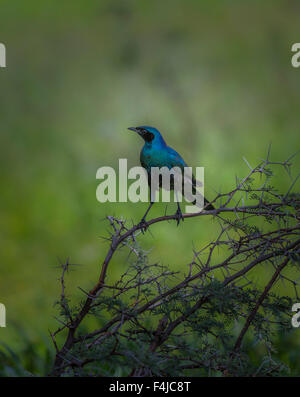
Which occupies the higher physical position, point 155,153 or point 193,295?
point 155,153

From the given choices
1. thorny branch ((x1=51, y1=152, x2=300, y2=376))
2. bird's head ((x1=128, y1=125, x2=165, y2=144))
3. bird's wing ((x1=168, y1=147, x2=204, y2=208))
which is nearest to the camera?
thorny branch ((x1=51, y1=152, x2=300, y2=376))

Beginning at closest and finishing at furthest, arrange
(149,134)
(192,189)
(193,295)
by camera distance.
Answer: (193,295), (192,189), (149,134)

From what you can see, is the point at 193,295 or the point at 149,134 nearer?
the point at 193,295

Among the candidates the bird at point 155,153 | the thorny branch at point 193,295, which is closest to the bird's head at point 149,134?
the bird at point 155,153

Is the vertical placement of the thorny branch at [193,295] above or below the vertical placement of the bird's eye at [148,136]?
below

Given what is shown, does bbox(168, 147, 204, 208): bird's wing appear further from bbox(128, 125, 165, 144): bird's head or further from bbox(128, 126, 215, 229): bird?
bbox(128, 125, 165, 144): bird's head

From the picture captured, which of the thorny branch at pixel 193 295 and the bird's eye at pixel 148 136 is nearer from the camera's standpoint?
the thorny branch at pixel 193 295

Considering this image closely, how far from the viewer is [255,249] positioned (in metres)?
1.86

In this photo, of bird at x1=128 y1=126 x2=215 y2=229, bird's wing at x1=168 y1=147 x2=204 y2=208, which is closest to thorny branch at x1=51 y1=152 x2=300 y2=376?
bird's wing at x1=168 y1=147 x2=204 y2=208

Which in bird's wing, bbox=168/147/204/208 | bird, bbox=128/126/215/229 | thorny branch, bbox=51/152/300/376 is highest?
bird, bbox=128/126/215/229

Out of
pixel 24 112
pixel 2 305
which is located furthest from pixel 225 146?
pixel 2 305

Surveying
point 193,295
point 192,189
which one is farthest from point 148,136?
point 193,295

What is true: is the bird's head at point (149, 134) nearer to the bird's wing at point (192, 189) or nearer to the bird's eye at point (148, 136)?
the bird's eye at point (148, 136)

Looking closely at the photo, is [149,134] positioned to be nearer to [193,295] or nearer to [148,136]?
[148,136]
